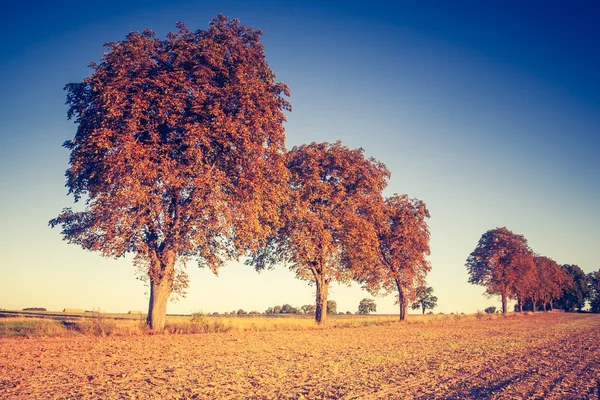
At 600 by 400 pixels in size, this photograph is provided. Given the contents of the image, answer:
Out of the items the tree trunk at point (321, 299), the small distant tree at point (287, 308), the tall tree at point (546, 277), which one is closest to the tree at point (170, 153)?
the tree trunk at point (321, 299)

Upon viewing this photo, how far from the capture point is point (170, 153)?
68.3ft

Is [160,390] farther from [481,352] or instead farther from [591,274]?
[591,274]

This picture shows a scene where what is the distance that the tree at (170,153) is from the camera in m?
18.6

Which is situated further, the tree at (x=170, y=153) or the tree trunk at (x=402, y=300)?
the tree trunk at (x=402, y=300)

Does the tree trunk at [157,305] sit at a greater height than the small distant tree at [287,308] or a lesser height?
greater

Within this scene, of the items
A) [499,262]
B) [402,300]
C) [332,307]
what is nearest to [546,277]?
[499,262]

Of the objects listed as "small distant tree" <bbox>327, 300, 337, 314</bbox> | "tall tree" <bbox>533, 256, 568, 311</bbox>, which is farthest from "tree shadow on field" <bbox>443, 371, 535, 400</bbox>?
"small distant tree" <bbox>327, 300, 337, 314</bbox>

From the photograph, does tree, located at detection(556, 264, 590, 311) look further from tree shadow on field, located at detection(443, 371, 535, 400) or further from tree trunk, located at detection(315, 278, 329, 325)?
tree shadow on field, located at detection(443, 371, 535, 400)

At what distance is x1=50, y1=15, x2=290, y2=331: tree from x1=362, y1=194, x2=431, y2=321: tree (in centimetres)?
2453

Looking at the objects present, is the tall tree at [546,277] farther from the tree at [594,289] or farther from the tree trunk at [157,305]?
the tree trunk at [157,305]

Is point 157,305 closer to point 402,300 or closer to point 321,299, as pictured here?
point 321,299

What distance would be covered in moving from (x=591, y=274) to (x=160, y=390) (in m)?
169

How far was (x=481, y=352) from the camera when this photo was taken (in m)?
16.0

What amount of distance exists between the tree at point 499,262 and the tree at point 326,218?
42.6m
